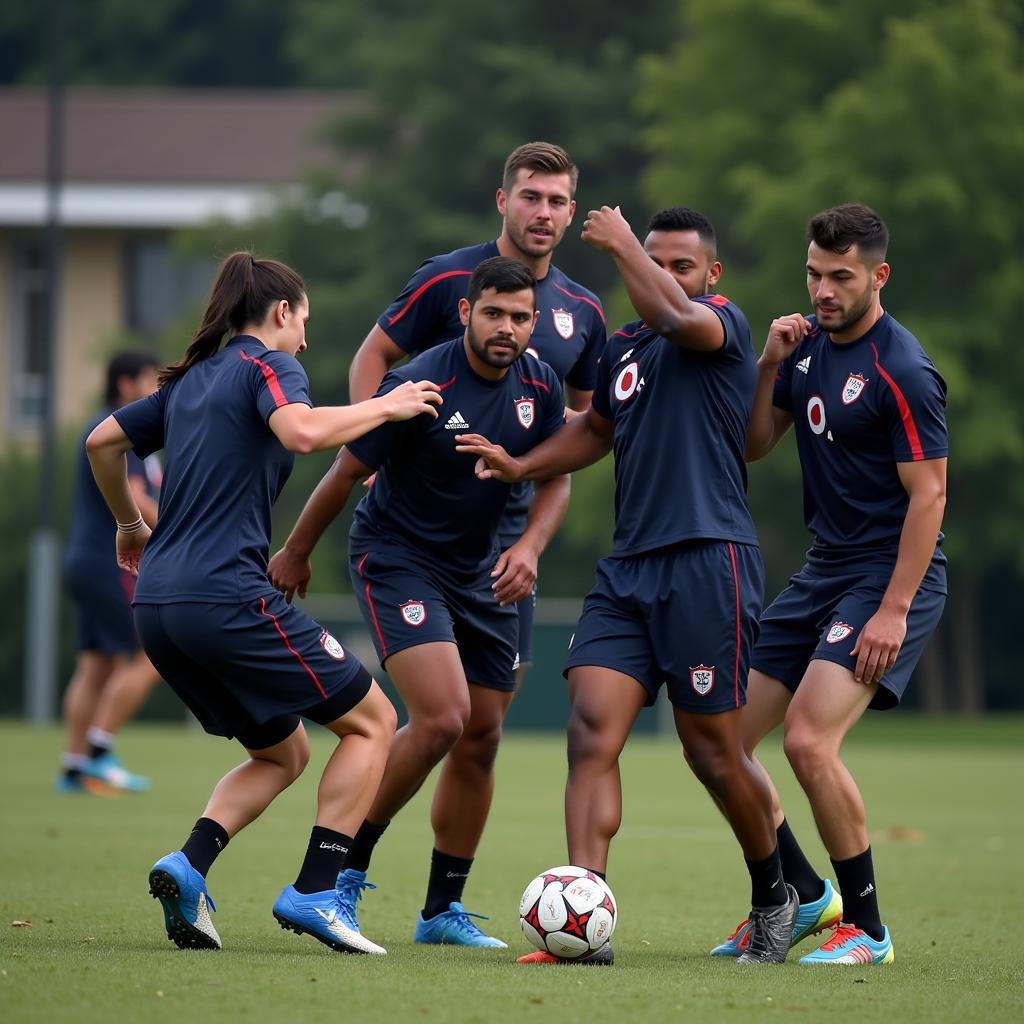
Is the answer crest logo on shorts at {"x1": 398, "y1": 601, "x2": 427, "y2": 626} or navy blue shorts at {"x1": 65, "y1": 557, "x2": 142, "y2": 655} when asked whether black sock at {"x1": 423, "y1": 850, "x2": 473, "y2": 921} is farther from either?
navy blue shorts at {"x1": 65, "y1": 557, "x2": 142, "y2": 655}

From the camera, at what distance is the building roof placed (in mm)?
41531

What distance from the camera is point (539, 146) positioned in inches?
295

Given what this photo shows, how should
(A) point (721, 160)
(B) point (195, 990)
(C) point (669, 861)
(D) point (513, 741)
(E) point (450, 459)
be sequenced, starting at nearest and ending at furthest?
(B) point (195, 990), (E) point (450, 459), (C) point (669, 861), (D) point (513, 741), (A) point (721, 160)

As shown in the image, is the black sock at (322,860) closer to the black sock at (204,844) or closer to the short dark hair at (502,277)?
the black sock at (204,844)

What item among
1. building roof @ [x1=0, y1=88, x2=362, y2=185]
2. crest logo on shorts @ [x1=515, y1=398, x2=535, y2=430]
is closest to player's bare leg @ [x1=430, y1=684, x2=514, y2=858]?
crest logo on shorts @ [x1=515, y1=398, x2=535, y2=430]

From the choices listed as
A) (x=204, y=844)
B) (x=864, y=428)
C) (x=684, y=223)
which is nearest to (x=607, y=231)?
(x=684, y=223)

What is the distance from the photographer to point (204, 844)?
6320 millimetres

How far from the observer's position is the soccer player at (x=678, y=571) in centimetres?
638

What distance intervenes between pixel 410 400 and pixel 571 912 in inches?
71.9

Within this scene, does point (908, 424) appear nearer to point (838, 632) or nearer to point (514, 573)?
point (838, 632)

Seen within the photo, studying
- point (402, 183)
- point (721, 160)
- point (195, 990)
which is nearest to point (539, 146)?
point (195, 990)

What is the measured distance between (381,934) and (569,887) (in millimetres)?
1252

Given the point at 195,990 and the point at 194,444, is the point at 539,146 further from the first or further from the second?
the point at 195,990

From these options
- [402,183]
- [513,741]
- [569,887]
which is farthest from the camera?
[402,183]
